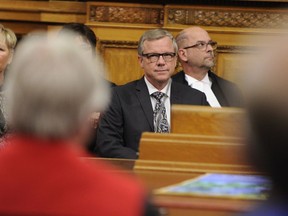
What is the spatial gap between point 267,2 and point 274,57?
14.5ft

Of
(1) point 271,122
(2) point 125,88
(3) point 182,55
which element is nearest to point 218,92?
(3) point 182,55

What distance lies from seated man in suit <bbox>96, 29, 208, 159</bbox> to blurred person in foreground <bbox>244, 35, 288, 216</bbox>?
2.62 meters

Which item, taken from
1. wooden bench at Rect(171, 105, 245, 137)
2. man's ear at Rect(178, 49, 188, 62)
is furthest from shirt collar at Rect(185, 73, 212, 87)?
wooden bench at Rect(171, 105, 245, 137)

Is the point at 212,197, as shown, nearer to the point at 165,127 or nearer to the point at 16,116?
the point at 16,116

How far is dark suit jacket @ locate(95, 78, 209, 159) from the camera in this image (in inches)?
159

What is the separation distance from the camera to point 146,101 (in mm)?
4293

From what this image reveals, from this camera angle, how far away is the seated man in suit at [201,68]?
16.2 ft

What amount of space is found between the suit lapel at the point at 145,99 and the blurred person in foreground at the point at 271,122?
2.90 meters

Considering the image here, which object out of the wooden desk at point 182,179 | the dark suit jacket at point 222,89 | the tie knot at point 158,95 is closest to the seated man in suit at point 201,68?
the dark suit jacket at point 222,89

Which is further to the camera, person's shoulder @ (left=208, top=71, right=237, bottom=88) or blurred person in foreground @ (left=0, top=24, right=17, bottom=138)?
person's shoulder @ (left=208, top=71, right=237, bottom=88)

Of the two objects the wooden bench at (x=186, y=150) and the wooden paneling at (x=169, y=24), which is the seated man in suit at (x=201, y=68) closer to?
the wooden paneling at (x=169, y=24)

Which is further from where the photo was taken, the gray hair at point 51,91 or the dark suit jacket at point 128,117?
the dark suit jacket at point 128,117

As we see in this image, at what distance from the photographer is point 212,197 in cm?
216

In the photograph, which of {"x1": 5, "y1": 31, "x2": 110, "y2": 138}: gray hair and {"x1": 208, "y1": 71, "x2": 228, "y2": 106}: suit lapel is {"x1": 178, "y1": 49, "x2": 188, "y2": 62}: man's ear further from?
{"x1": 5, "y1": 31, "x2": 110, "y2": 138}: gray hair
